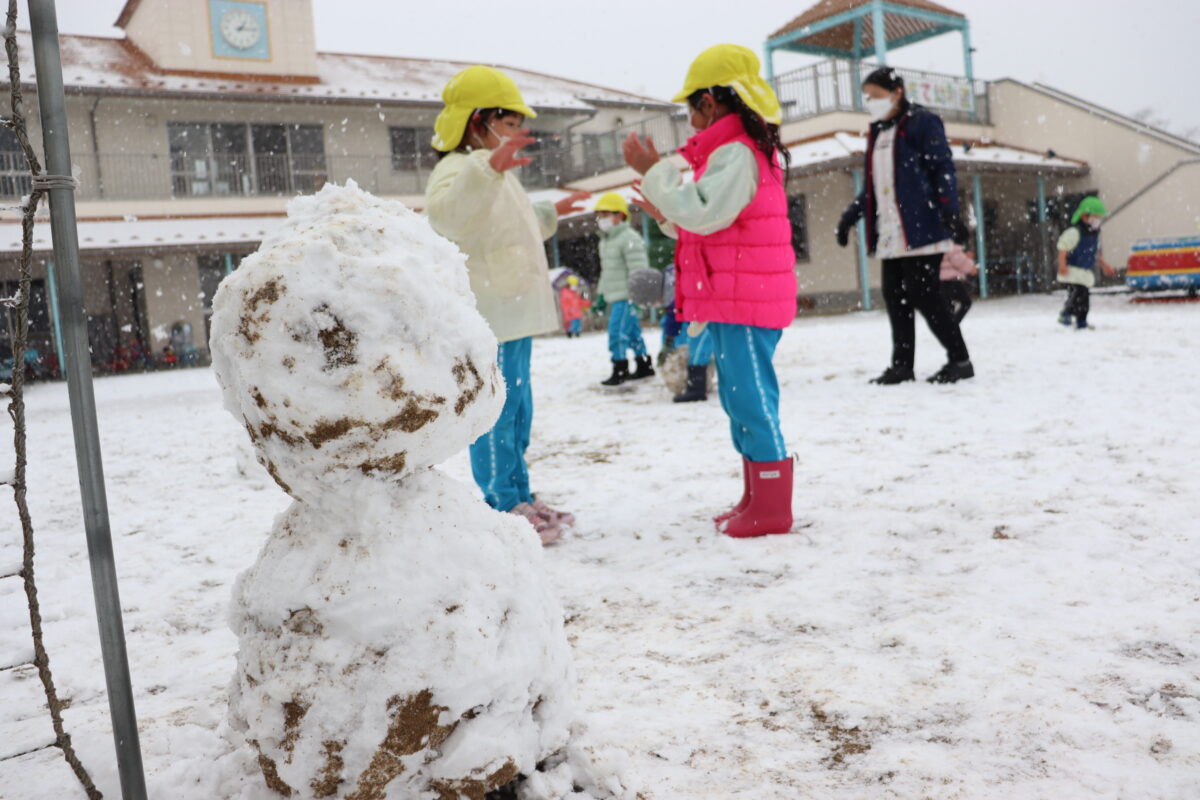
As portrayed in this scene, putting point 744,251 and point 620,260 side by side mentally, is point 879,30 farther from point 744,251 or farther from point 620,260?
point 744,251

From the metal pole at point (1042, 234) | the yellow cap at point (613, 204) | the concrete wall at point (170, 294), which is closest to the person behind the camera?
the yellow cap at point (613, 204)

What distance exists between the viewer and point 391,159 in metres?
22.5

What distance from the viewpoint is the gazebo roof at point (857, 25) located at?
1858 centimetres

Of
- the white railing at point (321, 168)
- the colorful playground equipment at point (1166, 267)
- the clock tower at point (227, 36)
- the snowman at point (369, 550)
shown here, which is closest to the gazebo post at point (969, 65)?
the white railing at point (321, 168)

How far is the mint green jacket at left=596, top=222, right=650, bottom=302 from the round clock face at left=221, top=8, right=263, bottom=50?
17110mm

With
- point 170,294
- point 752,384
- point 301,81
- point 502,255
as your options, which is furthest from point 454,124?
point 301,81

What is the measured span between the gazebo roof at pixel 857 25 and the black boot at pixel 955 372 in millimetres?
14404

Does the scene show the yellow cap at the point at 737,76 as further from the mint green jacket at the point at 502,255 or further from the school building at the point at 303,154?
the school building at the point at 303,154

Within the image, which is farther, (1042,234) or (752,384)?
(1042,234)

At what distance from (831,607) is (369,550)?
4.78 ft

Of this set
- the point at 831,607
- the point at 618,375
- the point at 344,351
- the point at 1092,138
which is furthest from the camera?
the point at 1092,138

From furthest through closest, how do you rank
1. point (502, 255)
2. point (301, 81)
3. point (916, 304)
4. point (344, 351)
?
point (301, 81) < point (916, 304) < point (502, 255) < point (344, 351)

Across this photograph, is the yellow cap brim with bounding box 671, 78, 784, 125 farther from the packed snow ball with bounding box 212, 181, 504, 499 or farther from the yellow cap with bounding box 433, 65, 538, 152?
the packed snow ball with bounding box 212, 181, 504, 499

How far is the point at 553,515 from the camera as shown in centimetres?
332
